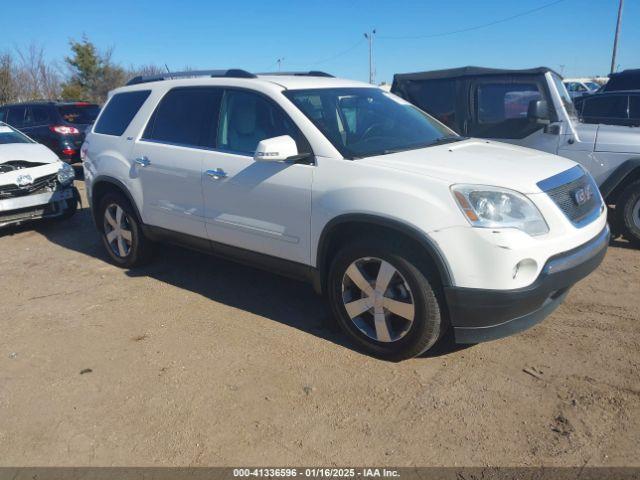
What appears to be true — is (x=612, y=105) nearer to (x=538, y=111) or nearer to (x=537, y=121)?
(x=537, y=121)

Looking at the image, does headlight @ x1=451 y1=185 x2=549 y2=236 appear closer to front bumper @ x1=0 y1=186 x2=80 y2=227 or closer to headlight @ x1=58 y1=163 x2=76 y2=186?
front bumper @ x1=0 y1=186 x2=80 y2=227

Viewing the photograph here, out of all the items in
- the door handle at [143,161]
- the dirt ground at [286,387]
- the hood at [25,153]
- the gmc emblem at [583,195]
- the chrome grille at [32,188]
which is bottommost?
the dirt ground at [286,387]

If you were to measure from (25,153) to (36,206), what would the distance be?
30.8 inches

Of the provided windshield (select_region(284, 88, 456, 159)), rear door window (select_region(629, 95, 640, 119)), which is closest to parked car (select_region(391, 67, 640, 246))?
rear door window (select_region(629, 95, 640, 119))

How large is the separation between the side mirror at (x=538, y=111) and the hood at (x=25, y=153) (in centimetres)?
602

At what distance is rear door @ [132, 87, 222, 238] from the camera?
169 inches

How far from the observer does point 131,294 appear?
4.70m

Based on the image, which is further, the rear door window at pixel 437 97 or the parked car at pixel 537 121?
the rear door window at pixel 437 97

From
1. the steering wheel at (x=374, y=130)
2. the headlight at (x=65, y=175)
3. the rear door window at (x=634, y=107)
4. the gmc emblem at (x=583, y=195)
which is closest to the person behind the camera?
the gmc emblem at (x=583, y=195)

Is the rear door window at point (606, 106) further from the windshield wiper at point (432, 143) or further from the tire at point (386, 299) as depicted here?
the tire at point (386, 299)

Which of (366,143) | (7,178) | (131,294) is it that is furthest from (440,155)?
(7,178)

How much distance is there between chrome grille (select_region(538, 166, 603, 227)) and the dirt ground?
0.86 m

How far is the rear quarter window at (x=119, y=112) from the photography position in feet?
16.5

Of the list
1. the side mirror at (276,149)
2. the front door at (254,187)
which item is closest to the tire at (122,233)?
the front door at (254,187)
